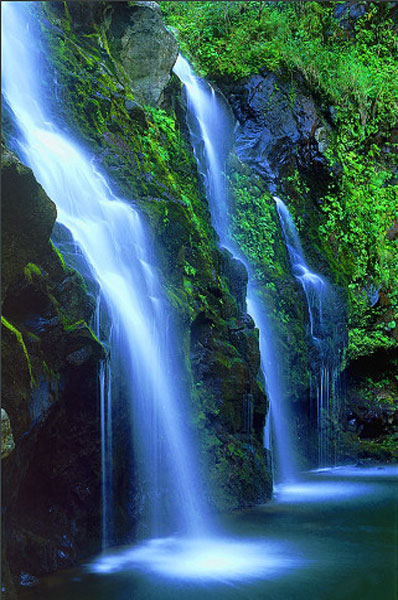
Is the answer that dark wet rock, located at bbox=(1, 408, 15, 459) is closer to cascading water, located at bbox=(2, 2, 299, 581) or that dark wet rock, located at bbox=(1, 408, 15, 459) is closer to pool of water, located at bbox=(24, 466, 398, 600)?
pool of water, located at bbox=(24, 466, 398, 600)

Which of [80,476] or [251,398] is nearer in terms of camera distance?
[80,476]

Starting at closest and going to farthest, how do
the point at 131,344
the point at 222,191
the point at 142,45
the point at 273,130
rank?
the point at 131,344
the point at 142,45
the point at 222,191
the point at 273,130

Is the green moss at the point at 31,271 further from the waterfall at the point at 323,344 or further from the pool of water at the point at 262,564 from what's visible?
the waterfall at the point at 323,344

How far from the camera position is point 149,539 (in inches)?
189

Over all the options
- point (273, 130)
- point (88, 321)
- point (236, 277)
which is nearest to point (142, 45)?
point (236, 277)

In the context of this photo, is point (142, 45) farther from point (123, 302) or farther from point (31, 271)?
point (31, 271)

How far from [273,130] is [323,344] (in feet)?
13.9

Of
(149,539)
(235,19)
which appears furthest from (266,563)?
(235,19)

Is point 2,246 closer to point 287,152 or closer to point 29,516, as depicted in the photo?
point 29,516

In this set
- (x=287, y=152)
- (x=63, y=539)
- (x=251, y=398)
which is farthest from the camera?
(x=287, y=152)

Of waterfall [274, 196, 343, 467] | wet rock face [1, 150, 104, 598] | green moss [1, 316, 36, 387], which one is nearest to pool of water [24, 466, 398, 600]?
wet rock face [1, 150, 104, 598]

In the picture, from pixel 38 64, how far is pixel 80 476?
13.2 ft

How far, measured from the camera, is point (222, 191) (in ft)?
31.4

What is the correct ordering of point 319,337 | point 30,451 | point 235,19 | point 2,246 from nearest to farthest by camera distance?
point 2,246 < point 30,451 < point 319,337 < point 235,19
